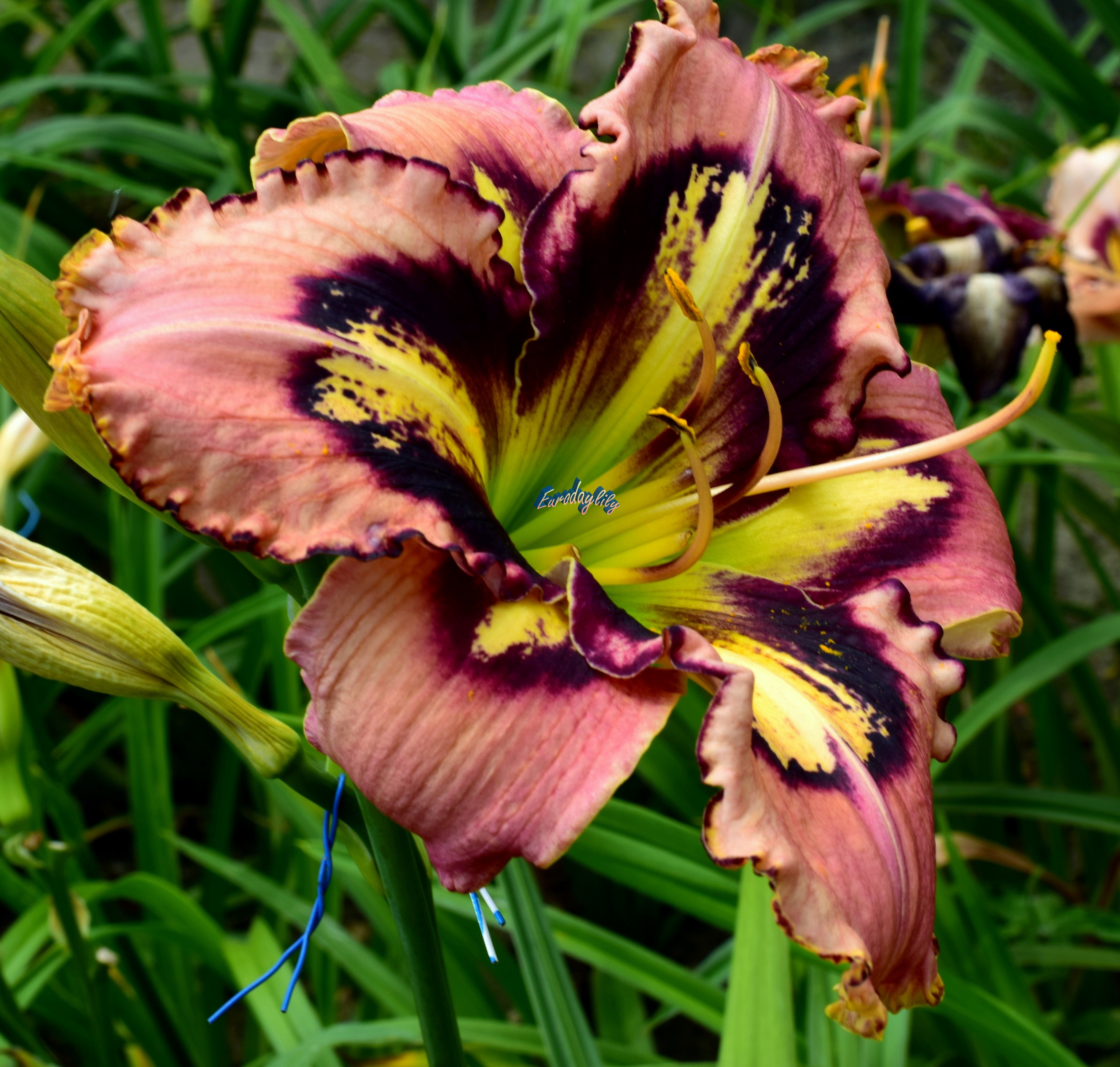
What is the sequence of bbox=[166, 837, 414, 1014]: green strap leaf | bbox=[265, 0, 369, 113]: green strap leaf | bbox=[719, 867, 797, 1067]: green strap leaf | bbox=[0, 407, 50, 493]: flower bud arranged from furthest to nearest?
bbox=[265, 0, 369, 113]: green strap leaf
bbox=[166, 837, 414, 1014]: green strap leaf
bbox=[0, 407, 50, 493]: flower bud
bbox=[719, 867, 797, 1067]: green strap leaf

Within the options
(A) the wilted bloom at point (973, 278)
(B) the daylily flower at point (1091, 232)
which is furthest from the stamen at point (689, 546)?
(B) the daylily flower at point (1091, 232)

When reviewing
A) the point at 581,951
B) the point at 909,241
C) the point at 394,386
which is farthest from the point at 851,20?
the point at 394,386

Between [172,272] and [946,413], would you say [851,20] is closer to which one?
[946,413]

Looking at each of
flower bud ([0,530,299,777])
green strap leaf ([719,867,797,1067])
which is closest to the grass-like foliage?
green strap leaf ([719,867,797,1067])

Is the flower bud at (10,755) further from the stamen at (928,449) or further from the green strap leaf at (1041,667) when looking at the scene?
the green strap leaf at (1041,667)

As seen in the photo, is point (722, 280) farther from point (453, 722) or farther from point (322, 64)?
point (322, 64)

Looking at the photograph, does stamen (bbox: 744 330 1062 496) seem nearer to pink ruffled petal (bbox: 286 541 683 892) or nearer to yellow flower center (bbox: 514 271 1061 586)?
yellow flower center (bbox: 514 271 1061 586)

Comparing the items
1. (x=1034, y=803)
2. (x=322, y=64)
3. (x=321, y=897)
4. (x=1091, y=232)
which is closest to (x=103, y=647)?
(x=321, y=897)
